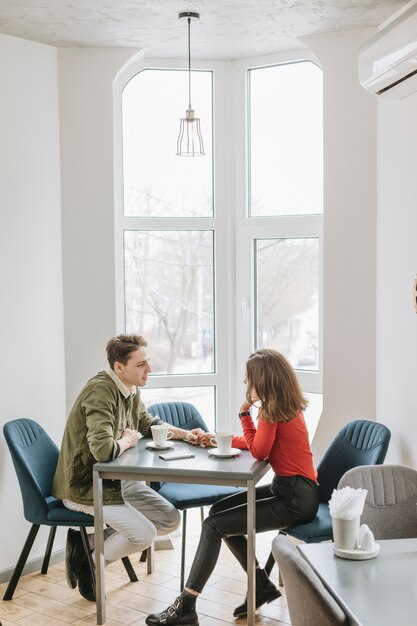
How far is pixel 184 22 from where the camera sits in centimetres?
382

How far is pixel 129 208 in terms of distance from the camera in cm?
450

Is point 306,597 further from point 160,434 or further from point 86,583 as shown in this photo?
point 86,583

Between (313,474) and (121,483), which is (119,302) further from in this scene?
(313,474)

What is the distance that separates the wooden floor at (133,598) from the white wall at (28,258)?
0.28 meters

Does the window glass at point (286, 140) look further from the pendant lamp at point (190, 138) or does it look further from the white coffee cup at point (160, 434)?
the white coffee cup at point (160, 434)

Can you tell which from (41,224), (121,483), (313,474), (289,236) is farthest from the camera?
(289,236)

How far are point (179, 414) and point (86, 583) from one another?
0.99 m

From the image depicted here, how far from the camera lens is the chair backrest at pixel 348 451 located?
3553 mm

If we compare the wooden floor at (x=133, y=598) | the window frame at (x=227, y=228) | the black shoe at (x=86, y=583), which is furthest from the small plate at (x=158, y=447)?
the window frame at (x=227, y=228)

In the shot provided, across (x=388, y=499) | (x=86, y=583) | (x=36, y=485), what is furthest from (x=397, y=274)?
(x=86, y=583)

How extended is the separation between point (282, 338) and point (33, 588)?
1866 mm

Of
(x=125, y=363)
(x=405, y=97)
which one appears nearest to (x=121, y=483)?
(x=125, y=363)

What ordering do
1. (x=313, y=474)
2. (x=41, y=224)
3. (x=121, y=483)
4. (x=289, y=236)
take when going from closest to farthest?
(x=313, y=474)
(x=121, y=483)
(x=41, y=224)
(x=289, y=236)

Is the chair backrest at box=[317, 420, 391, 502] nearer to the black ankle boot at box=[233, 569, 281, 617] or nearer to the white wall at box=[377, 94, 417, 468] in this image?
the white wall at box=[377, 94, 417, 468]
